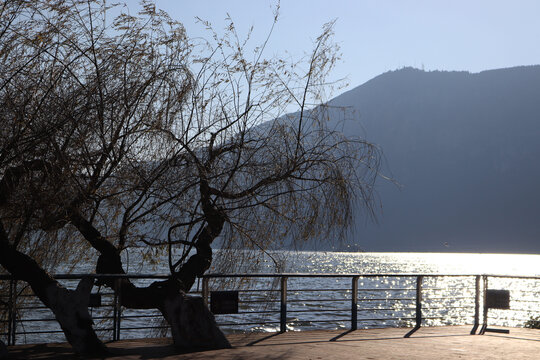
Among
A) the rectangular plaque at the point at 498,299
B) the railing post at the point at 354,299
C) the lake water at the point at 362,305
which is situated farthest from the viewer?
the rectangular plaque at the point at 498,299

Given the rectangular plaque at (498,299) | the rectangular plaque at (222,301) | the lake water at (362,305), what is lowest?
the lake water at (362,305)

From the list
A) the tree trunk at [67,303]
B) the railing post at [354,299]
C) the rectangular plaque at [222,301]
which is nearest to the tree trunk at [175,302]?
the rectangular plaque at [222,301]

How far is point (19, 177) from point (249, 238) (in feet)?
10.8

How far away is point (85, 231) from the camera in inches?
339

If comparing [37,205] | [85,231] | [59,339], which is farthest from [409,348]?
[59,339]

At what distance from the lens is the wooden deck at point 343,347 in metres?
8.33

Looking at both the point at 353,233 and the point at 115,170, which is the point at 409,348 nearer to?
the point at 353,233

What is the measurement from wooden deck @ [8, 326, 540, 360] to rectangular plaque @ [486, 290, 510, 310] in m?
0.52

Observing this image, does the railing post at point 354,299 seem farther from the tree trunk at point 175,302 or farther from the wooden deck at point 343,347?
the tree trunk at point 175,302

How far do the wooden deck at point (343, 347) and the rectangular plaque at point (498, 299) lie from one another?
20.5 inches

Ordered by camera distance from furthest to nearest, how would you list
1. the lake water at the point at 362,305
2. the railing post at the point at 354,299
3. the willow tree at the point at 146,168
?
the railing post at the point at 354,299
the lake water at the point at 362,305
the willow tree at the point at 146,168

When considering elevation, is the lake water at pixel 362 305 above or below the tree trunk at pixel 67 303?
below

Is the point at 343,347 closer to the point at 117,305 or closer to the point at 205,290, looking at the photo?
the point at 205,290

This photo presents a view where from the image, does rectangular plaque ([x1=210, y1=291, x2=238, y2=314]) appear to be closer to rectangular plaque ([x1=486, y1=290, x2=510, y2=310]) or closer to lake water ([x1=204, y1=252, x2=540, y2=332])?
lake water ([x1=204, y1=252, x2=540, y2=332])
